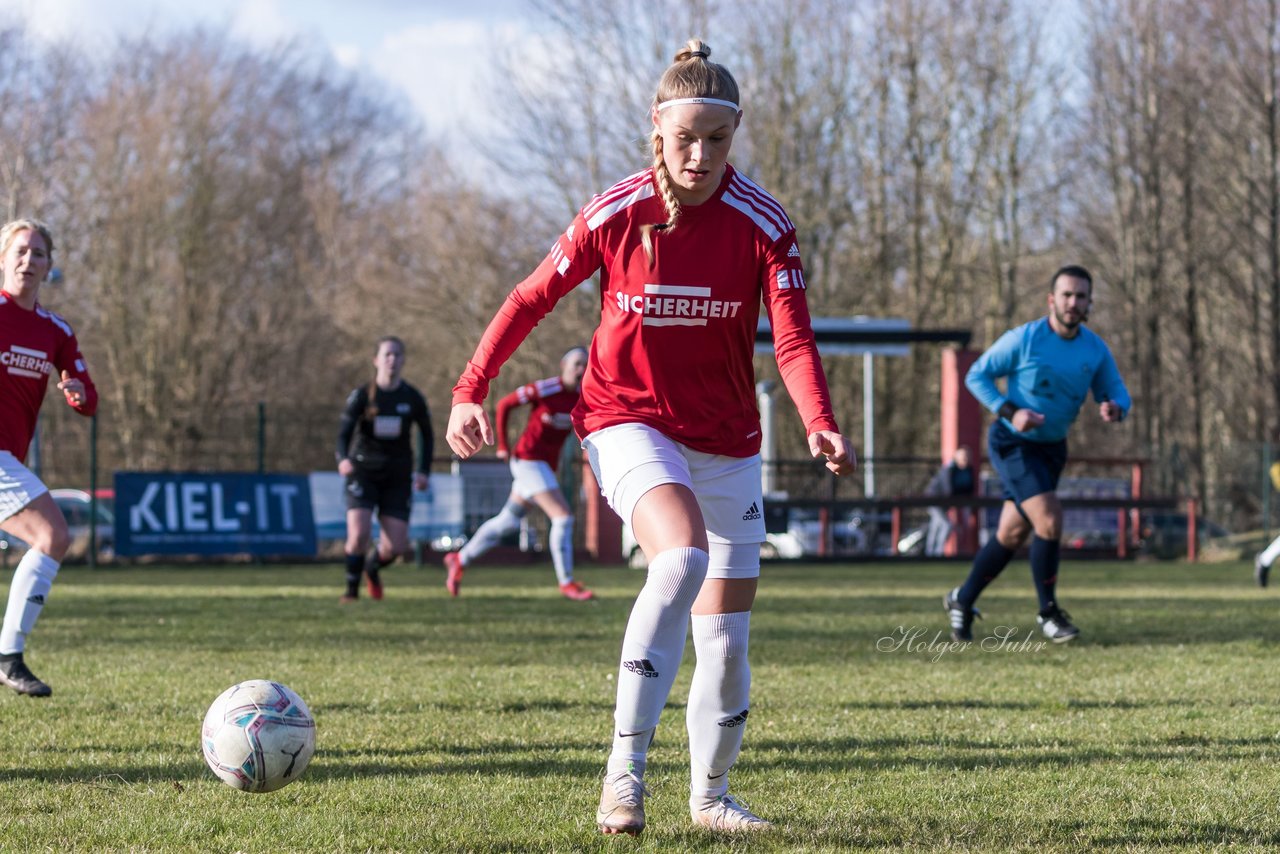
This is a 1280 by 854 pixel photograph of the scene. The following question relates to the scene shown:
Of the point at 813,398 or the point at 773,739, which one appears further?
the point at 773,739

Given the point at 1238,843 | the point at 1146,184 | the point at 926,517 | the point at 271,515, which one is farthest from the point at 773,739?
the point at 1146,184

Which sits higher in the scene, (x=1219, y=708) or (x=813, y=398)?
(x=813, y=398)

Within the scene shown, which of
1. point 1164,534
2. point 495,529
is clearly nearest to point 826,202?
point 1164,534

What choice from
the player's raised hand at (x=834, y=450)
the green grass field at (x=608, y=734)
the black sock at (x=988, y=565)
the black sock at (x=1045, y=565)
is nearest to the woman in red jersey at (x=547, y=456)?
the green grass field at (x=608, y=734)

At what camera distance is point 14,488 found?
22.4 ft

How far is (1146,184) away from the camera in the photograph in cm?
3528

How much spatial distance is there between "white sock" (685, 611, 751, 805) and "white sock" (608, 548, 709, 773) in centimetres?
13

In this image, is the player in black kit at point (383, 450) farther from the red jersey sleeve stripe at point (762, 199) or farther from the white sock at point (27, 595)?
the red jersey sleeve stripe at point (762, 199)

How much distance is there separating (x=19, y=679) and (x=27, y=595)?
405 mm

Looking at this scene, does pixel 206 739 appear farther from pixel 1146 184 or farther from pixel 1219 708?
pixel 1146 184

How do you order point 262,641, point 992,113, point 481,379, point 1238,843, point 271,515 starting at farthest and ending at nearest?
point 992,113 < point 271,515 < point 262,641 < point 481,379 < point 1238,843

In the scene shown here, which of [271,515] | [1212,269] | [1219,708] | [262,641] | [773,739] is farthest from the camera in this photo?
[1212,269]

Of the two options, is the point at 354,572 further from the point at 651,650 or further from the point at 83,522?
the point at 651,650

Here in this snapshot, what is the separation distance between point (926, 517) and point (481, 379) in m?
19.7
